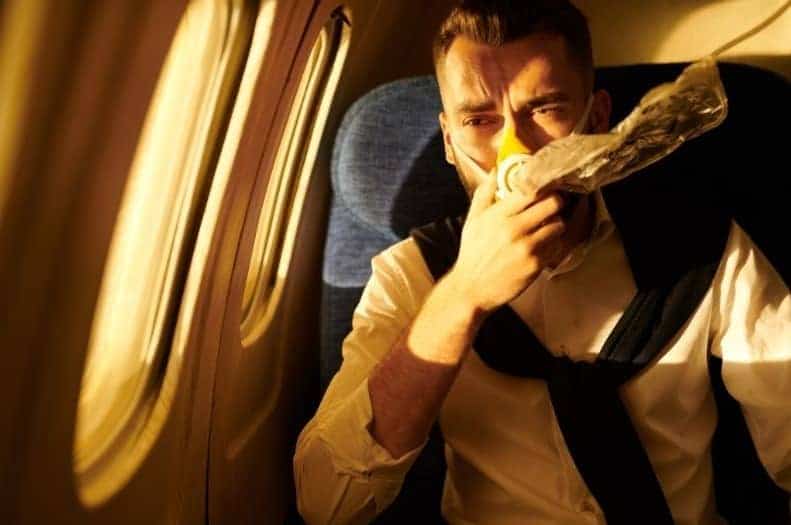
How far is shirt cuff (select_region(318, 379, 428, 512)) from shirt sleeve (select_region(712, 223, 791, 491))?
1.65ft

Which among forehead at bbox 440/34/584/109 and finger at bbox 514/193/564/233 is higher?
forehead at bbox 440/34/584/109

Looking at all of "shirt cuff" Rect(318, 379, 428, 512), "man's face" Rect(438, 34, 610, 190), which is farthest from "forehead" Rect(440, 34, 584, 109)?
"shirt cuff" Rect(318, 379, 428, 512)

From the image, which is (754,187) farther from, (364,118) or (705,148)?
(364,118)

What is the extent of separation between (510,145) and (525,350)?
0.33 metres

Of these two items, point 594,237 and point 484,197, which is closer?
point 484,197

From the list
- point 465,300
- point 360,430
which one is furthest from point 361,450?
point 465,300

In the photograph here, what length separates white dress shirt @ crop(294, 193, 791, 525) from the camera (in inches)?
40.8

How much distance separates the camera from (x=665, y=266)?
3.58 feet

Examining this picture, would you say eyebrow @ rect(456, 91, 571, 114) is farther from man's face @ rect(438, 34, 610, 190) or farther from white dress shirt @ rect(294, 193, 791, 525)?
white dress shirt @ rect(294, 193, 791, 525)

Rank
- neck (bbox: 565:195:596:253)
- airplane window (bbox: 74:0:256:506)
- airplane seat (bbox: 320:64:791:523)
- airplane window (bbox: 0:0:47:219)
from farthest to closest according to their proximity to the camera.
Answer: airplane seat (bbox: 320:64:791:523)
neck (bbox: 565:195:596:253)
airplane window (bbox: 74:0:256:506)
airplane window (bbox: 0:0:47:219)

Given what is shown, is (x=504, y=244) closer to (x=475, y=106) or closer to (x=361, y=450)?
(x=475, y=106)

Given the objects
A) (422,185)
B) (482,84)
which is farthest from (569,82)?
(422,185)

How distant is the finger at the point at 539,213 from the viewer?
91 cm

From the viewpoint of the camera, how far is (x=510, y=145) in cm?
103
